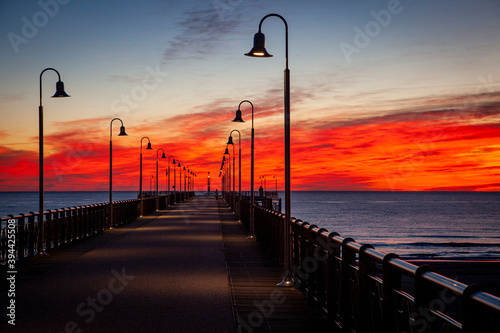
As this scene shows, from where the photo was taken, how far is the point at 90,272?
43.8 feet

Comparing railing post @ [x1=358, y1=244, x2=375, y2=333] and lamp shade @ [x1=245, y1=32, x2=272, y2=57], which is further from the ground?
lamp shade @ [x1=245, y1=32, x2=272, y2=57]

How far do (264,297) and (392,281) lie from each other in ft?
15.8

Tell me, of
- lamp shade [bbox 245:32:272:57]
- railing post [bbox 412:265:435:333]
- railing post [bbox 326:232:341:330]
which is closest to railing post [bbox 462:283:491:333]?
railing post [bbox 412:265:435:333]

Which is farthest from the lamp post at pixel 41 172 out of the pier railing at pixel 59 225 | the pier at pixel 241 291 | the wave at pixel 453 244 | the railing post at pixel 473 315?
the wave at pixel 453 244

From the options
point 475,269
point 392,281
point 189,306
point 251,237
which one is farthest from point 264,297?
point 475,269

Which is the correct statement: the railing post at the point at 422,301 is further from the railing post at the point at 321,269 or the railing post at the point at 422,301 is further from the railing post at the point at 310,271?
the railing post at the point at 310,271

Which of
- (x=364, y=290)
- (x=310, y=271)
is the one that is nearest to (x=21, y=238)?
(x=310, y=271)

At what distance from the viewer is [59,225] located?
1967 cm

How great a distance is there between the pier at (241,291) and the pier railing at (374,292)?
0.01m

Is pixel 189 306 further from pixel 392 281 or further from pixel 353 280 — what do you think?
pixel 392 281

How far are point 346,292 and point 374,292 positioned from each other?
1.21 metres

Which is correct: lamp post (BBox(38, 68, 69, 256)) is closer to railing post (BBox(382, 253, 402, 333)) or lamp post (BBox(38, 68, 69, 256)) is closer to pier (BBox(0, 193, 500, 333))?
pier (BBox(0, 193, 500, 333))

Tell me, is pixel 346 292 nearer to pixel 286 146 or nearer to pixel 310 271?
pixel 310 271

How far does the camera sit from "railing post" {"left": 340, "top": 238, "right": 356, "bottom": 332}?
7277 mm
